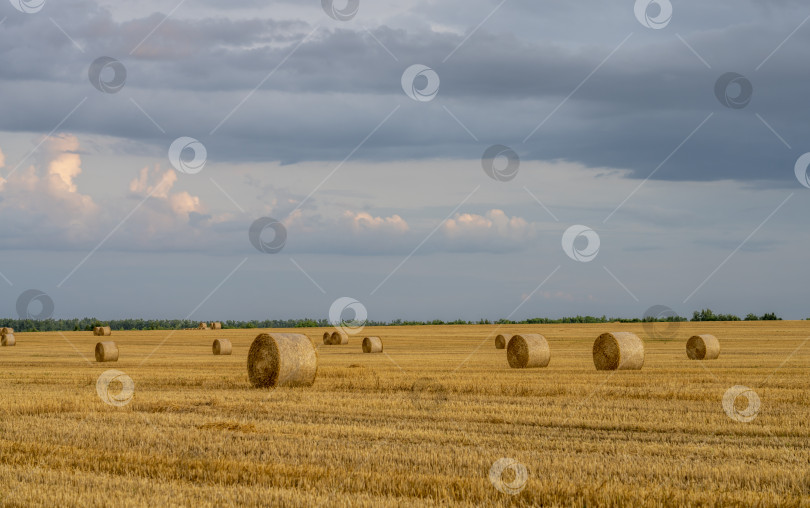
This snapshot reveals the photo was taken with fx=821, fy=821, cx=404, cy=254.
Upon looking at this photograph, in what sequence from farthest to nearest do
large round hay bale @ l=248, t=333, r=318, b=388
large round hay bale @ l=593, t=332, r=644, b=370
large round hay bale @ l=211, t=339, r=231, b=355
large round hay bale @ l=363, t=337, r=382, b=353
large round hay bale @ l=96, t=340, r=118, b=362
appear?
1. large round hay bale @ l=363, t=337, r=382, b=353
2. large round hay bale @ l=211, t=339, r=231, b=355
3. large round hay bale @ l=96, t=340, r=118, b=362
4. large round hay bale @ l=593, t=332, r=644, b=370
5. large round hay bale @ l=248, t=333, r=318, b=388

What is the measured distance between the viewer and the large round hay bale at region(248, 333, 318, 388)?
2152 cm

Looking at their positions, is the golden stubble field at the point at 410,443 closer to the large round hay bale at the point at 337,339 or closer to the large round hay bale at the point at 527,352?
the large round hay bale at the point at 527,352

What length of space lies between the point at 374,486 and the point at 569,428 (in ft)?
17.9

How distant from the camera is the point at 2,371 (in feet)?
95.5

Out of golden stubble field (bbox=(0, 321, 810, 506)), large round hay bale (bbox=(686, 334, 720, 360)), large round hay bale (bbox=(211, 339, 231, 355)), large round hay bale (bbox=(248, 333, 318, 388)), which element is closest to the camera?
golden stubble field (bbox=(0, 321, 810, 506))

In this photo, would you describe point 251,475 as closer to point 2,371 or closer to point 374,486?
point 374,486

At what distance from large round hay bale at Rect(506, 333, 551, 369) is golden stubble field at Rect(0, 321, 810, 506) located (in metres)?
7.02

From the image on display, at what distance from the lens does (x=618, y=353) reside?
27.6m

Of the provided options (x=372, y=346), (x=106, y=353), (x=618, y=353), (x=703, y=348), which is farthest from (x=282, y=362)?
(x=372, y=346)

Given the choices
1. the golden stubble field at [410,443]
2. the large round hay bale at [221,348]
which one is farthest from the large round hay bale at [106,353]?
the golden stubble field at [410,443]

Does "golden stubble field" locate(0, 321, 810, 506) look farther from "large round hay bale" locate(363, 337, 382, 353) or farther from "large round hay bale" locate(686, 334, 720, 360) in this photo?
"large round hay bale" locate(363, 337, 382, 353)

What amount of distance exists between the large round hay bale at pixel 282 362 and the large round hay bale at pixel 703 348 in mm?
17768

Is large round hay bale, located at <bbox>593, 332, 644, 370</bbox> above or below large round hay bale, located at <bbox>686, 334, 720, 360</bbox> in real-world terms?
below

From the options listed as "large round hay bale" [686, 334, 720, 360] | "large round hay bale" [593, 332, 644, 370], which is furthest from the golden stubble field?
"large round hay bale" [686, 334, 720, 360]
